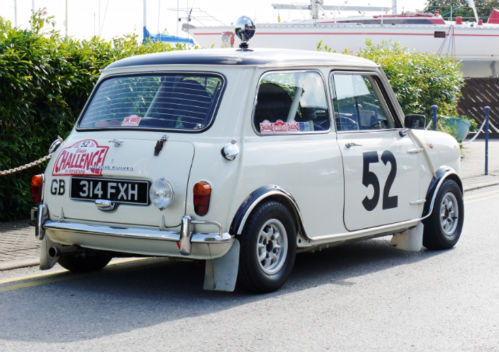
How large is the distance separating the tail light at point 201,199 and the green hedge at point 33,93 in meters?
4.53

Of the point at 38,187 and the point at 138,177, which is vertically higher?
the point at 138,177

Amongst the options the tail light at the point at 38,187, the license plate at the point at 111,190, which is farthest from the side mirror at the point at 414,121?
the tail light at the point at 38,187

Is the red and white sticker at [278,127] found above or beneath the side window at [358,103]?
beneath

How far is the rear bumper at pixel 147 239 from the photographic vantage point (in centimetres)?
609

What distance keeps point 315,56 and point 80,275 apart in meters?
2.79

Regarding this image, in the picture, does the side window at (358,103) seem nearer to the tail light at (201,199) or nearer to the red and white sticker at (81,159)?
the tail light at (201,199)

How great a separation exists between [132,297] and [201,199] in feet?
3.48

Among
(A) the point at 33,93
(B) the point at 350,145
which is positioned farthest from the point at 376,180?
(A) the point at 33,93

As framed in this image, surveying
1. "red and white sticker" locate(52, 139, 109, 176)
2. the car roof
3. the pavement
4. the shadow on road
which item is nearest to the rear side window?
the car roof

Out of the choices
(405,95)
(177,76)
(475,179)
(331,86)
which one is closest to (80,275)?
(177,76)

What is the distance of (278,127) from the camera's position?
688cm

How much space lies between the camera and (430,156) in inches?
332

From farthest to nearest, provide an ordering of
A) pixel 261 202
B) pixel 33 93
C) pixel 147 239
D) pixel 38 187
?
pixel 33 93, pixel 38 187, pixel 261 202, pixel 147 239

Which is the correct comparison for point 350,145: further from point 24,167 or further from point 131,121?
point 24,167
